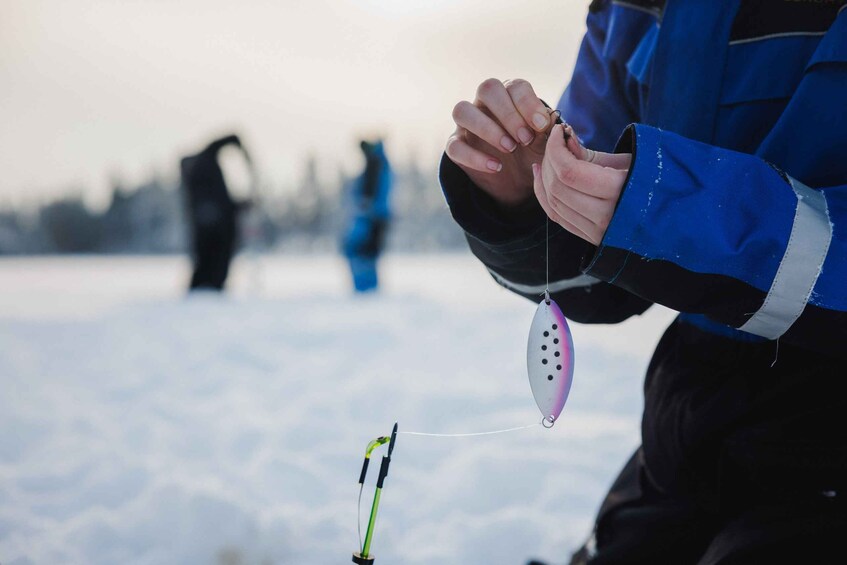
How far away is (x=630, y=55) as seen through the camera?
4.36ft

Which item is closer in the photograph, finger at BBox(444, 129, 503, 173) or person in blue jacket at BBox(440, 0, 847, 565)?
person in blue jacket at BBox(440, 0, 847, 565)

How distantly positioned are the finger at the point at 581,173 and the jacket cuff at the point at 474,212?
0.99ft

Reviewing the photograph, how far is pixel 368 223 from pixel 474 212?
7.32 m

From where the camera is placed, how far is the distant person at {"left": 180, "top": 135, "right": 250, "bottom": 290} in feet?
26.5

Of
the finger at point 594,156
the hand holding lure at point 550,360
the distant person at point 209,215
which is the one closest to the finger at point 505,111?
the finger at point 594,156

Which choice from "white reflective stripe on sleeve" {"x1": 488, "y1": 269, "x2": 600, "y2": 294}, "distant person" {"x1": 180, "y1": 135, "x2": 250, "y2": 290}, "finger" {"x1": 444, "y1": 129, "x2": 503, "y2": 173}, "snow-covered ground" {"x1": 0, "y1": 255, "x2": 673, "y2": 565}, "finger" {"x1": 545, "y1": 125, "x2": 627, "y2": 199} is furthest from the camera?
"distant person" {"x1": 180, "y1": 135, "x2": 250, "y2": 290}

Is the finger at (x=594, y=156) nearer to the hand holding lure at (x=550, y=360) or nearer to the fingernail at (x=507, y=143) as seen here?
the fingernail at (x=507, y=143)

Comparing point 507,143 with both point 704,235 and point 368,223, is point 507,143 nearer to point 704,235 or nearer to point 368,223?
point 704,235

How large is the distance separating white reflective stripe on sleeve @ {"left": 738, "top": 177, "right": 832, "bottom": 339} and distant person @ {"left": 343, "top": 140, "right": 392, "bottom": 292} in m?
7.56

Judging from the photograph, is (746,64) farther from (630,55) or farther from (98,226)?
(98,226)

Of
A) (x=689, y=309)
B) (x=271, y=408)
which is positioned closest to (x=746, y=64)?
(x=689, y=309)

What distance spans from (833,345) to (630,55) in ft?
2.46

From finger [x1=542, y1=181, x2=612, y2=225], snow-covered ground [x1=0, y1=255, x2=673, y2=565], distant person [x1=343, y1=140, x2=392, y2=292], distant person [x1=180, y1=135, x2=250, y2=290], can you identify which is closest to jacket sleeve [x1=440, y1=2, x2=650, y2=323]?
finger [x1=542, y1=181, x2=612, y2=225]

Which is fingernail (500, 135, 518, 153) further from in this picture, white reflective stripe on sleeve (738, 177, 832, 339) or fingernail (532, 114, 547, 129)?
white reflective stripe on sleeve (738, 177, 832, 339)
